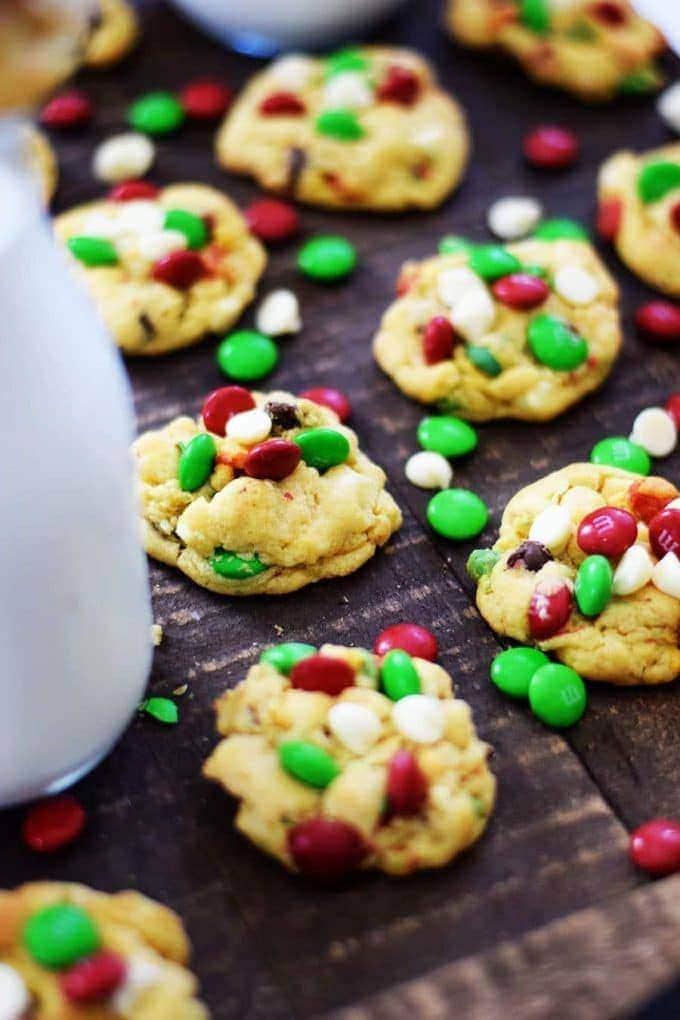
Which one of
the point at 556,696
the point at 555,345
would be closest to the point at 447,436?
the point at 555,345

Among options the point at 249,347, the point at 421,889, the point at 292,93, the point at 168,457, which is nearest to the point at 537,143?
the point at 292,93

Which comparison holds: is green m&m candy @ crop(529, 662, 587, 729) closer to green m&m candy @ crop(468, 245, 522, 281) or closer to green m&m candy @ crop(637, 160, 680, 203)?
green m&m candy @ crop(468, 245, 522, 281)

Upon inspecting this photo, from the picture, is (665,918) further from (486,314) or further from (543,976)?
(486,314)

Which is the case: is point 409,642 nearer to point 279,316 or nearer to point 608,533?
point 608,533

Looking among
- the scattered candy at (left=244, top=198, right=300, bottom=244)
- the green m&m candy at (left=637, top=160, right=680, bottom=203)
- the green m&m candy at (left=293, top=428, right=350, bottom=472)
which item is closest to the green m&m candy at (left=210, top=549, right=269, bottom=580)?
the green m&m candy at (left=293, top=428, right=350, bottom=472)

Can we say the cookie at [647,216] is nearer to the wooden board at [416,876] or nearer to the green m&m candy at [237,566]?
the wooden board at [416,876]

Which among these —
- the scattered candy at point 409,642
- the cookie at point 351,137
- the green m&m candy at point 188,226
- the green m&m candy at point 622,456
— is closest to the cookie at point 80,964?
the scattered candy at point 409,642
